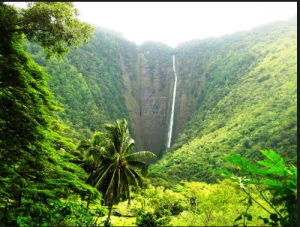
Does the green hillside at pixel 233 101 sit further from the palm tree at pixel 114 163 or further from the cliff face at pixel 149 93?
the palm tree at pixel 114 163

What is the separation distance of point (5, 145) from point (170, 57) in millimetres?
142029

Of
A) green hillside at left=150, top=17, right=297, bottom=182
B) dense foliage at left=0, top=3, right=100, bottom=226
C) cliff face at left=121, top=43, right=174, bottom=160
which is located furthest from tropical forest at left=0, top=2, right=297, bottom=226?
cliff face at left=121, top=43, right=174, bottom=160

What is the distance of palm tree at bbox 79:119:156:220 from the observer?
15305mm

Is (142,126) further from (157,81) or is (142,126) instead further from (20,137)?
(20,137)

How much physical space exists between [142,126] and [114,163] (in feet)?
289

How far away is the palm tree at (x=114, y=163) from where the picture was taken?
50.2ft

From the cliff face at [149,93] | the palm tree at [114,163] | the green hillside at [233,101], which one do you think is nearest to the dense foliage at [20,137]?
the palm tree at [114,163]

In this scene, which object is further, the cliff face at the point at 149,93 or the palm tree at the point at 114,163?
the cliff face at the point at 149,93

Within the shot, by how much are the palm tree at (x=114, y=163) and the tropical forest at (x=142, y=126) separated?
79 mm

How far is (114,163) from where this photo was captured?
1568 cm

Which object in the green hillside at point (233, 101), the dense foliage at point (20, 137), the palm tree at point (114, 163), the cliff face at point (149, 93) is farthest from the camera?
the cliff face at point (149, 93)

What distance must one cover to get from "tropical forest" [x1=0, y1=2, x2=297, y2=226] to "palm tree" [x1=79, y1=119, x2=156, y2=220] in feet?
0.26

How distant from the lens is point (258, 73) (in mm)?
84375

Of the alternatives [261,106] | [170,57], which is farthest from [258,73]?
[170,57]
